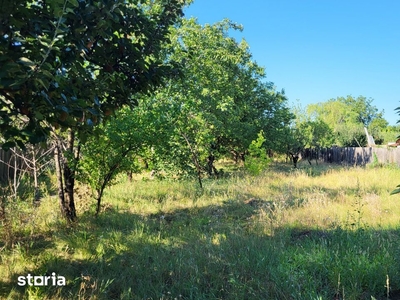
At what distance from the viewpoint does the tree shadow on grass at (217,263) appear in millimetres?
3066

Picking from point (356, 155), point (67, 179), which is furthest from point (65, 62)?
point (356, 155)

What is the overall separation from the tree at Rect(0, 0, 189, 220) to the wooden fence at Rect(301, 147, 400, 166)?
19203 mm

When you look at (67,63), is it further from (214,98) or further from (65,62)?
(214,98)

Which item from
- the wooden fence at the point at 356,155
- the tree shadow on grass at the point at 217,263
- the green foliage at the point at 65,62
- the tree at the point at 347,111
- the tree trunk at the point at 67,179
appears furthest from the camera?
the tree at the point at 347,111

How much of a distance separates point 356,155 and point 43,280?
86.5 ft

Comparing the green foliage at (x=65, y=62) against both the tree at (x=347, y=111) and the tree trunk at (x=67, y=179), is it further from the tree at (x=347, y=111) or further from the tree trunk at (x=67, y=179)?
the tree at (x=347, y=111)

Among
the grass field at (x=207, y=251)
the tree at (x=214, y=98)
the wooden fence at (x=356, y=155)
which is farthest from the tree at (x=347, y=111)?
the grass field at (x=207, y=251)

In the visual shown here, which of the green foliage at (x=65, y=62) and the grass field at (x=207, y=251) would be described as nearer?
the green foliage at (x=65, y=62)

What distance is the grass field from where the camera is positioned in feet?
10.2

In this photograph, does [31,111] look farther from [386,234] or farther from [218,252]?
[386,234]

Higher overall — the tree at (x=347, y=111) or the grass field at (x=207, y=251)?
the tree at (x=347, y=111)

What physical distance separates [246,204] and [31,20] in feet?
20.7

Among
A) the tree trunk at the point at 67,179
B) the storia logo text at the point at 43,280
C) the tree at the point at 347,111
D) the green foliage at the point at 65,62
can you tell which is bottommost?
the storia logo text at the point at 43,280

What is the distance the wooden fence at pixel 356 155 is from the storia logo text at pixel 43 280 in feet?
64.2
